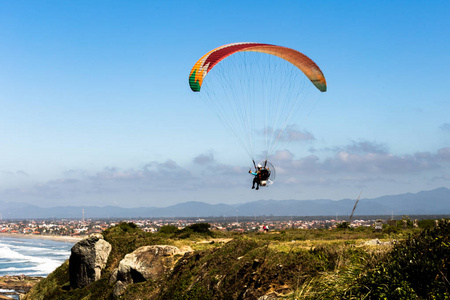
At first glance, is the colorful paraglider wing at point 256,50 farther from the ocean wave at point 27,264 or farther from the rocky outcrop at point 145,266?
the ocean wave at point 27,264

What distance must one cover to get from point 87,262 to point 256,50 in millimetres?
20375

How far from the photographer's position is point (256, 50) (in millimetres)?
27656

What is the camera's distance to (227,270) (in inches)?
748

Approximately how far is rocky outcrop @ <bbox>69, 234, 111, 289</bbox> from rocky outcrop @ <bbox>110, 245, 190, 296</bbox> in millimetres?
5978

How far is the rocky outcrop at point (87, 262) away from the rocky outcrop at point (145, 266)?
235 inches

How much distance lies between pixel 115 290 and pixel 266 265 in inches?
512

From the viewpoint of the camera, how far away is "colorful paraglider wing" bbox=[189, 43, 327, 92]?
1005 inches

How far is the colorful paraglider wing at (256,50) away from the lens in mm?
25531

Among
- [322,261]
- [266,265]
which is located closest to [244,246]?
[266,265]

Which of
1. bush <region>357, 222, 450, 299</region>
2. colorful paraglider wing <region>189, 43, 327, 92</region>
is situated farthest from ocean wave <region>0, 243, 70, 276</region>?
bush <region>357, 222, 450, 299</region>

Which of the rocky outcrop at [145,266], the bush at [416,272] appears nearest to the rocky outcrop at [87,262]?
the rocky outcrop at [145,266]

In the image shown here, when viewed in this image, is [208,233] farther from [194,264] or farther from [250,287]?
[250,287]

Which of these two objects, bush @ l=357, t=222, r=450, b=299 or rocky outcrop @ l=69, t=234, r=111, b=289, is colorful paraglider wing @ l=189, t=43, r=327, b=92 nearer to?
rocky outcrop @ l=69, t=234, r=111, b=289

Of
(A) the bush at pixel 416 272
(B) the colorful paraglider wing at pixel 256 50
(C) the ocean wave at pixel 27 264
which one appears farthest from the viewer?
(C) the ocean wave at pixel 27 264
